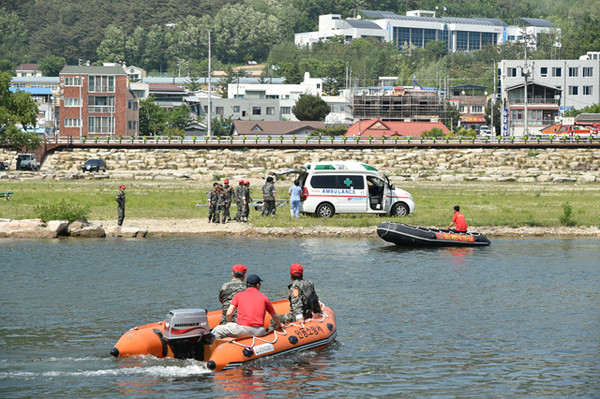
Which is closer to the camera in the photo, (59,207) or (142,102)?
(59,207)

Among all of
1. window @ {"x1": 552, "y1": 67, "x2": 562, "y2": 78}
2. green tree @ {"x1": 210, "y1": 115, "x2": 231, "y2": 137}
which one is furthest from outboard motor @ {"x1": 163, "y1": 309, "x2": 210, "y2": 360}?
window @ {"x1": 552, "y1": 67, "x2": 562, "y2": 78}

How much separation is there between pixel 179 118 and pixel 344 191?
105 metres

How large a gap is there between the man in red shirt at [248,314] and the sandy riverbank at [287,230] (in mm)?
19205

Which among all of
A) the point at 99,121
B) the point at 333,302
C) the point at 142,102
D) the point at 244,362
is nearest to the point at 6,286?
the point at 333,302

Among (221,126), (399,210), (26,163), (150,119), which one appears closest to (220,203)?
(399,210)

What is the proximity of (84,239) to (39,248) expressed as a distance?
113 inches

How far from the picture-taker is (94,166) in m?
77.8

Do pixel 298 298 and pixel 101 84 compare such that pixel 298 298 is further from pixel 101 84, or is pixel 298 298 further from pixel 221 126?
pixel 221 126

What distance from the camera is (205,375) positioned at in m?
17.2

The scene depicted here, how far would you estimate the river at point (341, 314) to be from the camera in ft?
55.6

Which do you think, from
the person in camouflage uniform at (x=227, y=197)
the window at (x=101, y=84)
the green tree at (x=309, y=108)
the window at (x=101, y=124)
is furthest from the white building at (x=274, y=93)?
the person in camouflage uniform at (x=227, y=197)

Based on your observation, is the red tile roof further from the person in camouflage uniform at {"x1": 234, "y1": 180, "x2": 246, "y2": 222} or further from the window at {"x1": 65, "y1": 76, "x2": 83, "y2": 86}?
the person in camouflage uniform at {"x1": 234, "y1": 180, "x2": 246, "y2": 222}

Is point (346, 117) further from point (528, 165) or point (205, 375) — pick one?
point (205, 375)

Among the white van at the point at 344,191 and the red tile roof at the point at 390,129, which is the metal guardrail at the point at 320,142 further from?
the white van at the point at 344,191
